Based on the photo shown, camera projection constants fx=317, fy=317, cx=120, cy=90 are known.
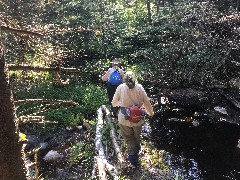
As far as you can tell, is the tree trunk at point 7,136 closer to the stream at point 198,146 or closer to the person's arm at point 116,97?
the person's arm at point 116,97

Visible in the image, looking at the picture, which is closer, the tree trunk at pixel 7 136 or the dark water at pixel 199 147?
the tree trunk at pixel 7 136

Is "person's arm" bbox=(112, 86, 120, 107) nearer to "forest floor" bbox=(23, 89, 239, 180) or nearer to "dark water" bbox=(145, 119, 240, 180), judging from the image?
"forest floor" bbox=(23, 89, 239, 180)

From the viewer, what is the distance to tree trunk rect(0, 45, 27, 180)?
2.42m

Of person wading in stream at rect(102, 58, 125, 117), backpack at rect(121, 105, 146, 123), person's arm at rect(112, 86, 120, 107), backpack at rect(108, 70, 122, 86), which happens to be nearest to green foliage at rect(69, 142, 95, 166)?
person wading in stream at rect(102, 58, 125, 117)

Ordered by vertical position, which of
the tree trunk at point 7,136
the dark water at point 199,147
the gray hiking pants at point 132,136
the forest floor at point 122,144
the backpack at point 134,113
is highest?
the tree trunk at point 7,136

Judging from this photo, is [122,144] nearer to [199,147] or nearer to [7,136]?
[199,147]

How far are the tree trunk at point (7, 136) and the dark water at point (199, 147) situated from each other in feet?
20.8

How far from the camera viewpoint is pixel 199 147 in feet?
37.0

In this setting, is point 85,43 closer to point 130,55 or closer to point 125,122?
point 130,55

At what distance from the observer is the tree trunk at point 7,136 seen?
2.42m

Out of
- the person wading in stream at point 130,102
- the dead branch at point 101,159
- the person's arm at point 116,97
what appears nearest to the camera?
the dead branch at point 101,159

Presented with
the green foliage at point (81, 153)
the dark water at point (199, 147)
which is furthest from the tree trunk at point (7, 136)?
the green foliage at point (81, 153)

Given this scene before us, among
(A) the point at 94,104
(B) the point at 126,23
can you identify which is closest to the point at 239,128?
(A) the point at 94,104

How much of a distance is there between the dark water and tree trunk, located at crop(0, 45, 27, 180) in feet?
20.8
